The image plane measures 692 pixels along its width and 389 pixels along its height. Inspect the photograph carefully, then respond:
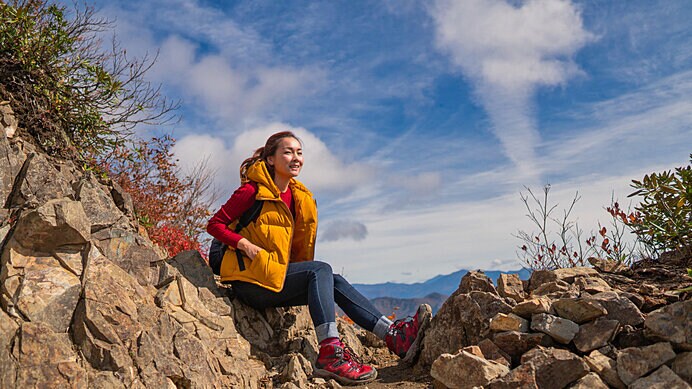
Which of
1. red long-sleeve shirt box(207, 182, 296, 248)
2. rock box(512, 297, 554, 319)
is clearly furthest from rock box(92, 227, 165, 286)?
rock box(512, 297, 554, 319)

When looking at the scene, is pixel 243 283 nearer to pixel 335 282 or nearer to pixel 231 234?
pixel 231 234

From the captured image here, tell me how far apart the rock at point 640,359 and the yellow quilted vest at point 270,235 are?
307cm

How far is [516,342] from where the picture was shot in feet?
15.2

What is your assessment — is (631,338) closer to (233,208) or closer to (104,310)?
(233,208)

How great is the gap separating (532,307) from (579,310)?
0.38 metres

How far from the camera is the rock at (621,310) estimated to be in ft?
15.0

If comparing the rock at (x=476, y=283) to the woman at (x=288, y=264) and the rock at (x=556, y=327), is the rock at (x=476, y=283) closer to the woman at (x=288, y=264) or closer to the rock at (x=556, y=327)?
the woman at (x=288, y=264)

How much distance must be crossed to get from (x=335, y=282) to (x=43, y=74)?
4356mm

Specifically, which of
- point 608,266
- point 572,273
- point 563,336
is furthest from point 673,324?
point 608,266

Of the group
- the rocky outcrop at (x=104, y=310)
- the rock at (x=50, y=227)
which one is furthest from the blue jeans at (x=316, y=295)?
the rock at (x=50, y=227)

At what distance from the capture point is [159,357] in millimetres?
4117

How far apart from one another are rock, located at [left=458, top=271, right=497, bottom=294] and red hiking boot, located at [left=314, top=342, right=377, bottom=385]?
50.7 inches

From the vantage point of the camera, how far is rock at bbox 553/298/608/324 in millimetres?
4551

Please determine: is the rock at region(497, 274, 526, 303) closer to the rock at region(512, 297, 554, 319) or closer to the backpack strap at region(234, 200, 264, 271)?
the rock at region(512, 297, 554, 319)
